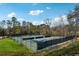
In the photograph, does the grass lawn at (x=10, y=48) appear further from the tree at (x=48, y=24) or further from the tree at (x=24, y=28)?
the tree at (x=48, y=24)

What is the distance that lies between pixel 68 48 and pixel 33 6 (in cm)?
45

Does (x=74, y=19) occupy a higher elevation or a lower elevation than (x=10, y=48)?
higher

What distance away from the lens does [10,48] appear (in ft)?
11.9

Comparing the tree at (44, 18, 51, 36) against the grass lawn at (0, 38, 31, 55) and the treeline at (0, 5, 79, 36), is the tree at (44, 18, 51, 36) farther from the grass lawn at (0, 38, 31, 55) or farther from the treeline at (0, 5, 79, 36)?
the grass lawn at (0, 38, 31, 55)

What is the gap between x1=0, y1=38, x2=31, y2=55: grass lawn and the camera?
362 cm

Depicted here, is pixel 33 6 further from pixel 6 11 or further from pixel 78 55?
pixel 78 55

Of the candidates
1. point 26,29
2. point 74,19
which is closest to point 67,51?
point 74,19

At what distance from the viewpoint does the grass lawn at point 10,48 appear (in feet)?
11.9

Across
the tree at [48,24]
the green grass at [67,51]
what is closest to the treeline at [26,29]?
the tree at [48,24]

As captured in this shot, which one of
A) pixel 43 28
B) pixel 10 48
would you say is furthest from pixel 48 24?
pixel 10 48

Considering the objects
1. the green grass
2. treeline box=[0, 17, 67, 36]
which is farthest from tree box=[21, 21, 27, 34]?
the green grass

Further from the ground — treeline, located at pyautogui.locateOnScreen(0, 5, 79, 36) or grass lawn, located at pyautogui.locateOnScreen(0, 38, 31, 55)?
treeline, located at pyautogui.locateOnScreen(0, 5, 79, 36)

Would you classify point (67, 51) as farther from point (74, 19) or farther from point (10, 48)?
point (10, 48)

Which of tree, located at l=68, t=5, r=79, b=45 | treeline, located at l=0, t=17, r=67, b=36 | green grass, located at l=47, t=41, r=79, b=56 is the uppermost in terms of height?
tree, located at l=68, t=5, r=79, b=45
